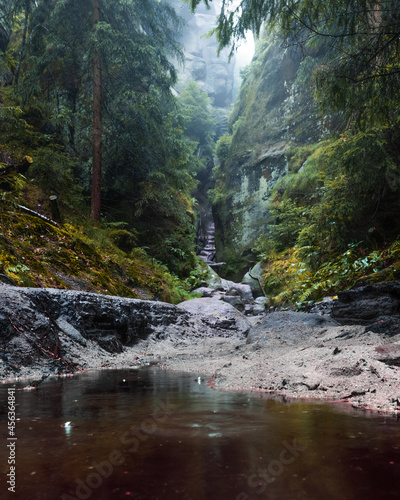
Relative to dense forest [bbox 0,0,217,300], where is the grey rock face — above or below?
above

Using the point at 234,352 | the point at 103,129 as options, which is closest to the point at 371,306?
the point at 234,352

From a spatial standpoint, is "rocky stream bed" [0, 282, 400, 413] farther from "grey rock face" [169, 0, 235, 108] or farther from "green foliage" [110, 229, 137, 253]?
"grey rock face" [169, 0, 235, 108]

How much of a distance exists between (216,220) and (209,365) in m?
22.3

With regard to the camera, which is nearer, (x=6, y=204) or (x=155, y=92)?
(x=6, y=204)

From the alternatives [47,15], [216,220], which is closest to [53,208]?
[47,15]

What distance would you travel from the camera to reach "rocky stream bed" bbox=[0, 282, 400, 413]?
256 cm

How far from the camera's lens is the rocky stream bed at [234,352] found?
8.40 feet

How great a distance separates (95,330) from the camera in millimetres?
4805

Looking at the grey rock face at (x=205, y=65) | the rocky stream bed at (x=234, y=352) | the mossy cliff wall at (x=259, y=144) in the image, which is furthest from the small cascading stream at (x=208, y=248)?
the grey rock face at (x=205, y=65)

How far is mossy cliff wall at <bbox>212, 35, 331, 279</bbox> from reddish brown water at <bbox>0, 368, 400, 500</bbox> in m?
19.4

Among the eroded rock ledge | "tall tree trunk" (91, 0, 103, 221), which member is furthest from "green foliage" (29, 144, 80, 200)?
the eroded rock ledge

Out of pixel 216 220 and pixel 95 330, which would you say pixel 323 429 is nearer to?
pixel 95 330

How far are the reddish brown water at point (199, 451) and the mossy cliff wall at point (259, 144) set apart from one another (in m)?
19.4

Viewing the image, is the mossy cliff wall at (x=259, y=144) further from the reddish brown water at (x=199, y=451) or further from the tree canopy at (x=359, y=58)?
the reddish brown water at (x=199, y=451)
